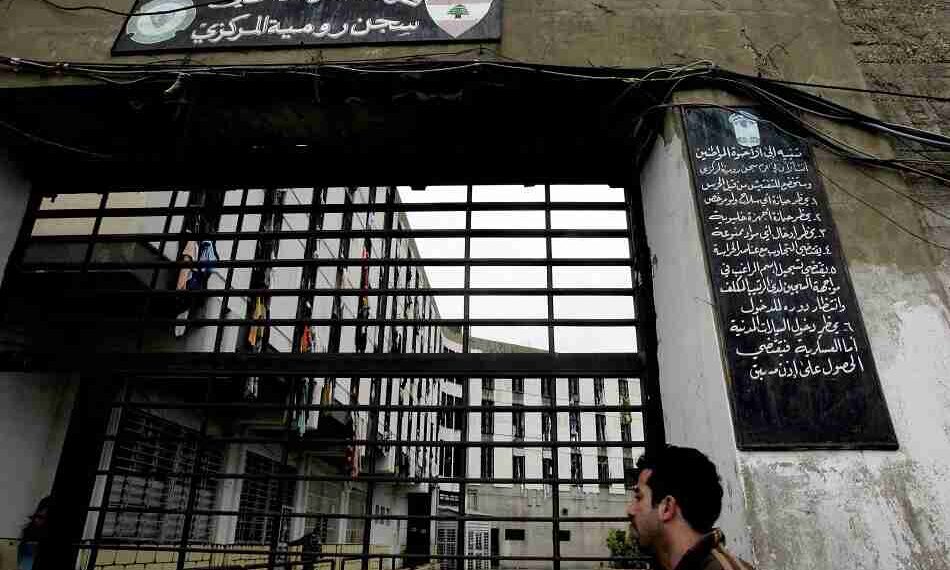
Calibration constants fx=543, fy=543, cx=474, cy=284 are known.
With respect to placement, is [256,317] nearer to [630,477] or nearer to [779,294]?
[630,477]

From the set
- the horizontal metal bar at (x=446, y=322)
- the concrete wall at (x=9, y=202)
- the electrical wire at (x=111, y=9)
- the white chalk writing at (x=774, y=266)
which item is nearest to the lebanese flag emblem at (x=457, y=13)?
the electrical wire at (x=111, y=9)

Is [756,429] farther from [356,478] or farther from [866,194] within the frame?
[356,478]

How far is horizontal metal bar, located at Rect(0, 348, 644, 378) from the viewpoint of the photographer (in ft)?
11.0

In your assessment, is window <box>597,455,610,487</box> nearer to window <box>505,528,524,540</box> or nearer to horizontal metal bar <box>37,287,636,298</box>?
window <box>505,528,524,540</box>

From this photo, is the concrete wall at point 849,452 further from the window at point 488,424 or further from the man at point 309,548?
the man at point 309,548

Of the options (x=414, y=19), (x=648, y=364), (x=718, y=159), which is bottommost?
Answer: (x=648, y=364)

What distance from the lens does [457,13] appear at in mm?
3590

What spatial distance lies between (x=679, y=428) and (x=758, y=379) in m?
0.56

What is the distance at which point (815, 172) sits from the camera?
3.02 metres

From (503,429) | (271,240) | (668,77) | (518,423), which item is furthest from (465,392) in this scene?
(503,429)

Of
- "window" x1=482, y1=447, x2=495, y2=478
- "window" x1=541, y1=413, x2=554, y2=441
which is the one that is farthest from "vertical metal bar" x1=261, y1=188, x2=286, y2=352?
"window" x1=541, y1=413, x2=554, y2=441

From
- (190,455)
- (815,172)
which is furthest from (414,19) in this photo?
(190,455)

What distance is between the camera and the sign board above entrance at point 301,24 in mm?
3535

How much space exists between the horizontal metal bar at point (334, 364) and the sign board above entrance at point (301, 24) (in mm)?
2030
